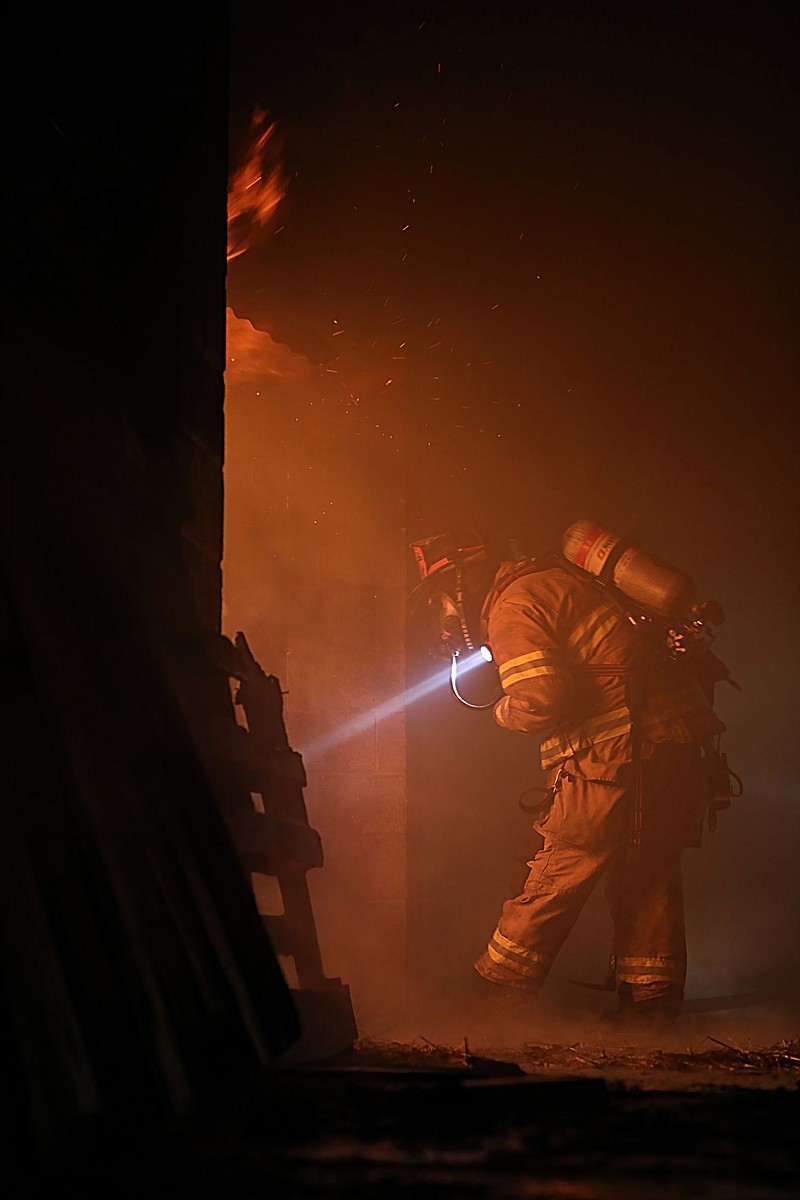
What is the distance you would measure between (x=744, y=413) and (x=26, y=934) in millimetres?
6229

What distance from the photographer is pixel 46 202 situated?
93.0 inches

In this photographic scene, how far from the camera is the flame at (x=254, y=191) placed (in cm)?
585

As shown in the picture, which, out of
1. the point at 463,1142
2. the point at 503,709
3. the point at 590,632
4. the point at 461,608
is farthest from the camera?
the point at 461,608

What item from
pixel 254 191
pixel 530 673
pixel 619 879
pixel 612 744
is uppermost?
pixel 254 191

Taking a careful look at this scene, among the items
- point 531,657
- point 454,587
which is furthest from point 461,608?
point 531,657

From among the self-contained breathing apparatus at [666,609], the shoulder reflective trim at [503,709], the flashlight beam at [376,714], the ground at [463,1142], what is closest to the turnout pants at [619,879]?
the self-contained breathing apparatus at [666,609]

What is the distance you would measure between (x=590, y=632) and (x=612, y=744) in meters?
0.63

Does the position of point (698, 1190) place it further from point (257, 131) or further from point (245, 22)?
point (257, 131)

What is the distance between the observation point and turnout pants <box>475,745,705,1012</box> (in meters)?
4.98

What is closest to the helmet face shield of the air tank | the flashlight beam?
the flashlight beam

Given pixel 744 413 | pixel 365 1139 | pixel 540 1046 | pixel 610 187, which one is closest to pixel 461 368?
pixel 610 187

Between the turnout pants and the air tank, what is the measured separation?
81cm

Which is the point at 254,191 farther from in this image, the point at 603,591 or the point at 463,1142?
the point at 463,1142

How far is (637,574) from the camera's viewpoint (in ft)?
18.2
